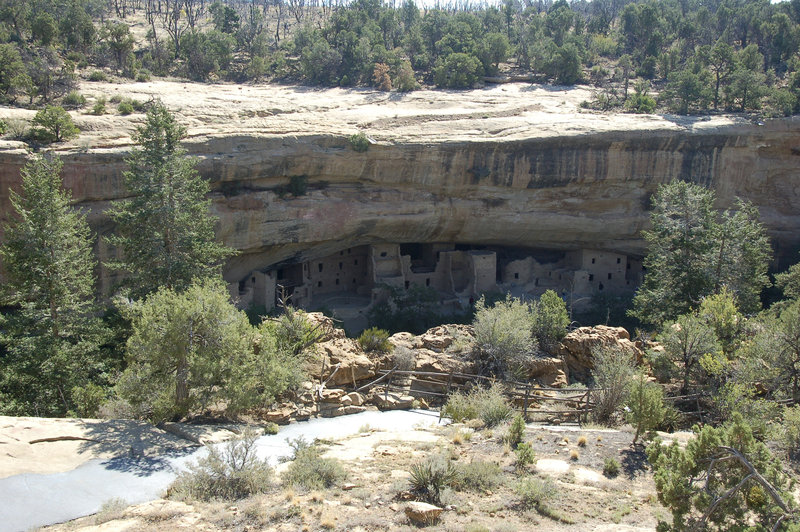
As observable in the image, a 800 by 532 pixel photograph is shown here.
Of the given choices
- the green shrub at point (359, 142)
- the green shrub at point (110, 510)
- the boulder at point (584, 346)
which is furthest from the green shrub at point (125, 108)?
the green shrub at point (110, 510)

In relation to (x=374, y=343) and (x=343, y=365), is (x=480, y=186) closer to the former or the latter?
(x=374, y=343)

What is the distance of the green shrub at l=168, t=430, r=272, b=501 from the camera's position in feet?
26.9

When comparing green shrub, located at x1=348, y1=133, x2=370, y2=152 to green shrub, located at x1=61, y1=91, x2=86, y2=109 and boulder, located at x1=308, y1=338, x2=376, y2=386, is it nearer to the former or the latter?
green shrub, located at x1=61, y1=91, x2=86, y2=109

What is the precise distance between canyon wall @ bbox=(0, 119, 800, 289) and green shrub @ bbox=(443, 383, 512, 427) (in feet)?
39.0

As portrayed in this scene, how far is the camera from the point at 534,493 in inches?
322

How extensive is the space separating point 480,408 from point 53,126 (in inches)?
577

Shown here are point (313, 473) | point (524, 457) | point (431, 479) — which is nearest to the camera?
point (431, 479)

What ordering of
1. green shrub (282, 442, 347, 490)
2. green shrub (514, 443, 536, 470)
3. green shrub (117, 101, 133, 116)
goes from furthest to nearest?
green shrub (117, 101, 133, 116)
green shrub (514, 443, 536, 470)
green shrub (282, 442, 347, 490)

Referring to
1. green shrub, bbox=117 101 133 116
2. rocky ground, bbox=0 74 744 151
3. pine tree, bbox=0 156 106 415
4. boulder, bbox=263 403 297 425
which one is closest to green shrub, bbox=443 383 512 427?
boulder, bbox=263 403 297 425

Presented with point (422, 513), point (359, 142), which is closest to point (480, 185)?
point (359, 142)

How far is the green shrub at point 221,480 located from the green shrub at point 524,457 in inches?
137

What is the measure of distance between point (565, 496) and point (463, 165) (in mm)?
17079

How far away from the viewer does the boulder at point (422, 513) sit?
24.8 feet

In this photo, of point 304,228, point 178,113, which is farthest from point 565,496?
point 178,113
